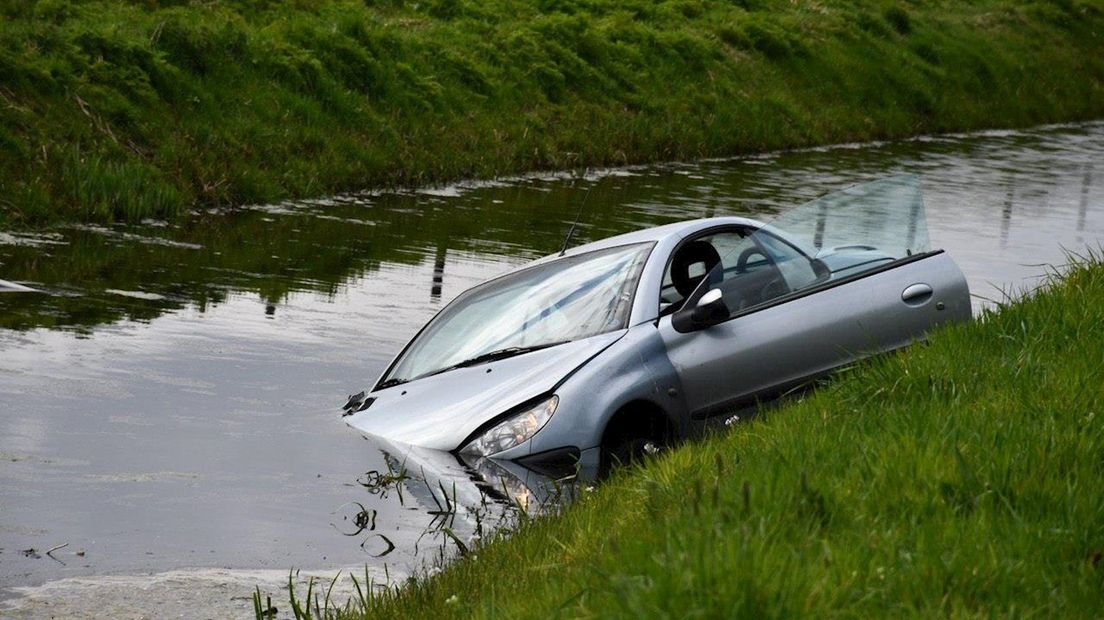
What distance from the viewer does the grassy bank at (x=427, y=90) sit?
19.3 m

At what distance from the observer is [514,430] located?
8.26 meters

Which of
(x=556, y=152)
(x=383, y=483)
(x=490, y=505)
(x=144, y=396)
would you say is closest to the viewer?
(x=490, y=505)

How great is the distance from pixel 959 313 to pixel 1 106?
1196 cm

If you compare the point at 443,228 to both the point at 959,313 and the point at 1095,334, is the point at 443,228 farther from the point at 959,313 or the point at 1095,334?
the point at 1095,334

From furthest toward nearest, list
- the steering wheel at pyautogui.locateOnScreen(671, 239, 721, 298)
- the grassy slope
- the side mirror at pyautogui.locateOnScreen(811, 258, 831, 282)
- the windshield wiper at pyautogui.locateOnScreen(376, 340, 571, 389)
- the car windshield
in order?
the steering wheel at pyautogui.locateOnScreen(671, 239, 721, 298)
the side mirror at pyautogui.locateOnScreen(811, 258, 831, 282)
the car windshield
the windshield wiper at pyautogui.locateOnScreen(376, 340, 571, 389)
the grassy slope

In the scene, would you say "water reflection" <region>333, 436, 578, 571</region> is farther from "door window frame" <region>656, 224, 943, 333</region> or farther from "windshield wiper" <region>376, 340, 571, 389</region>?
"door window frame" <region>656, 224, 943, 333</region>

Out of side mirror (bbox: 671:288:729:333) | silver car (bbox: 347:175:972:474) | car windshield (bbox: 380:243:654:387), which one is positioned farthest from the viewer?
car windshield (bbox: 380:243:654:387)

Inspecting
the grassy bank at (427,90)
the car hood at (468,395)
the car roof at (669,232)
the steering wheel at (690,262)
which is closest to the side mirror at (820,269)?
the car roof at (669,232)

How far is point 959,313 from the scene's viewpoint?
9.81m

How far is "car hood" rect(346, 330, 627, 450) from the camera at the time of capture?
8430mm

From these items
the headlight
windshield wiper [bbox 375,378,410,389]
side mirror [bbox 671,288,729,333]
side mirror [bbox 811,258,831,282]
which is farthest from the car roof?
the headlight

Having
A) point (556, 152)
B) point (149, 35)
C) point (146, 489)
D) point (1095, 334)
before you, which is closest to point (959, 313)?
point (1095, 334)

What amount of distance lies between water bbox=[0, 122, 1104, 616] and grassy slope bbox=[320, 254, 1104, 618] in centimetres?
129

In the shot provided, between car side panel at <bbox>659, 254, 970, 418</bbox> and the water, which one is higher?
car side panel at <bbox>659, 254, 970, 418</bbox>
